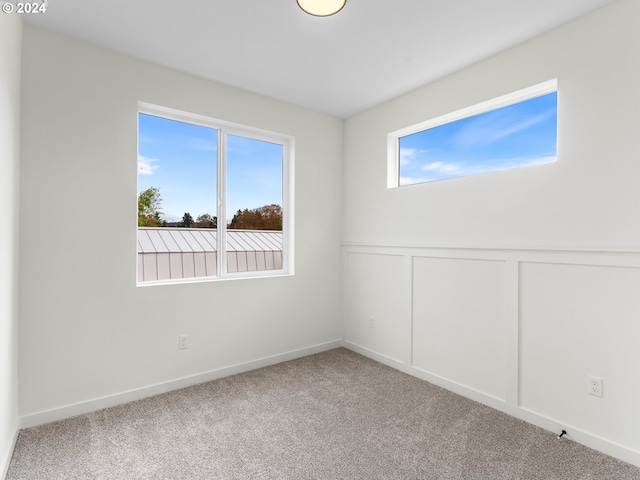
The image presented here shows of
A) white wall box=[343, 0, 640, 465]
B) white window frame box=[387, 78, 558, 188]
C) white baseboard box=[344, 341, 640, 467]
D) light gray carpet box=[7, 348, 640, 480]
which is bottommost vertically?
light gray carpet box=[7, 348, 640, 480]

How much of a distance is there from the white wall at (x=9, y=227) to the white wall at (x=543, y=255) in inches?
105

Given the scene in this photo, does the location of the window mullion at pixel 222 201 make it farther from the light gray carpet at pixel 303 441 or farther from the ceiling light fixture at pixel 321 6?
the ceiling light fixture at pixel 321 6

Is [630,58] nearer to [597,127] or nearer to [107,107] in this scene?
[597,127]

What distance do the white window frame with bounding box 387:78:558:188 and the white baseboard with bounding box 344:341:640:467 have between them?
66.1 inches

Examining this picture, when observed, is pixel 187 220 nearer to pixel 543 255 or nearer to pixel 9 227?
pixel 9 227

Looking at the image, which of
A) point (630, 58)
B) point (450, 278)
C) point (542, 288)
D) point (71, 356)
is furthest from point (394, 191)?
point (71, 356)

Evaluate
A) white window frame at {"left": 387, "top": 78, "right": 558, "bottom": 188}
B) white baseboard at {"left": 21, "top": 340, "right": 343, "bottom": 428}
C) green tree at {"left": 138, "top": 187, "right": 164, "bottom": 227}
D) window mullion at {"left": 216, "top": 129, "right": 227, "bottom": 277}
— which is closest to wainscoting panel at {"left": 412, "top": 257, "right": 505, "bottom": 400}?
white window frame at {"left": 387, "top": 78, "right": 558, "bottom": 188}

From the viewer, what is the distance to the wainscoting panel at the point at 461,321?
2443 mm

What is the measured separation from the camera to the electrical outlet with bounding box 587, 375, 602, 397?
1.97m

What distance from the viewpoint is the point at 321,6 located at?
179cm

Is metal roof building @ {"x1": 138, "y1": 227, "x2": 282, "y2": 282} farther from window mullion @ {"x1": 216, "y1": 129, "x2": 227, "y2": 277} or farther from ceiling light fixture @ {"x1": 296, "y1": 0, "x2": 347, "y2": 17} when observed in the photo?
ceiling light fixture @ {"x1": 296, "y1": 0, "x2": 347, "y2": 17}

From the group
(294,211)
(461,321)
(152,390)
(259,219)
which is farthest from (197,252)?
(461,321)

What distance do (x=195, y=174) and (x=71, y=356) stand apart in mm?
1593

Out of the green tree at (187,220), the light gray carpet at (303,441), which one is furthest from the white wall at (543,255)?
the green tree at (187,220)
